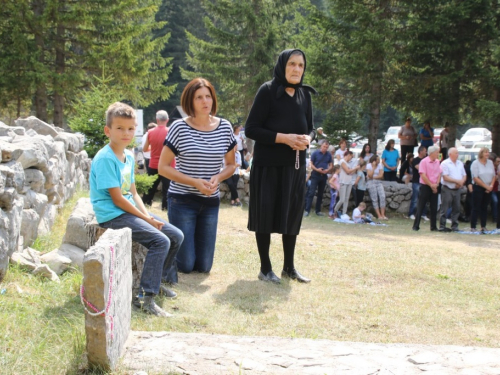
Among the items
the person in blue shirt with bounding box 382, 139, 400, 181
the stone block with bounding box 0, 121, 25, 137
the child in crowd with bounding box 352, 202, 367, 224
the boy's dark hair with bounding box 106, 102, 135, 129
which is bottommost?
the child in crowd with bounding box 352, 202, 367, 224

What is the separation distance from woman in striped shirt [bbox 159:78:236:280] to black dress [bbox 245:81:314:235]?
12.5 inches

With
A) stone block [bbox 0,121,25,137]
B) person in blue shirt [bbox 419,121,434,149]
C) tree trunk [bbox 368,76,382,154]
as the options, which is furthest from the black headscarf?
person in blue shirt [bbox 419,121,434,149]

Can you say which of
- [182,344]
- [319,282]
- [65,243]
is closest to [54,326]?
[182,344]

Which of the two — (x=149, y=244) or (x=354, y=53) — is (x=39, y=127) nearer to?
(x=149, y=244)

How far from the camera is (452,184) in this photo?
41.6 ft

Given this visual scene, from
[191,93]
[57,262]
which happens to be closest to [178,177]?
[191,93]

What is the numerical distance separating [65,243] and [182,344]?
247cm

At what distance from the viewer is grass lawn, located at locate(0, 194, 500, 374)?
364 centimetres

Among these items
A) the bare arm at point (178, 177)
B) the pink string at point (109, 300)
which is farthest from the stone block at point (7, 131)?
the pink string at point (109, 300)

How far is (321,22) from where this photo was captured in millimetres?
17406

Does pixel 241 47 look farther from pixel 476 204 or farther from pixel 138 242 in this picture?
pixel 138 242

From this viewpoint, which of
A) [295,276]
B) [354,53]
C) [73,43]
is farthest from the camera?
[73,43]

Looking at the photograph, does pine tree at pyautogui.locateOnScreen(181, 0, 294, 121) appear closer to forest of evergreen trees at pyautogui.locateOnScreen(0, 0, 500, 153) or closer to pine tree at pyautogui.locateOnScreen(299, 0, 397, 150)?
forest of evergreen trees at pyautogui.locateOnScreen(0, 0, 500, 153)

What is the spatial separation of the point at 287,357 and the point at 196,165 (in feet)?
8.16
